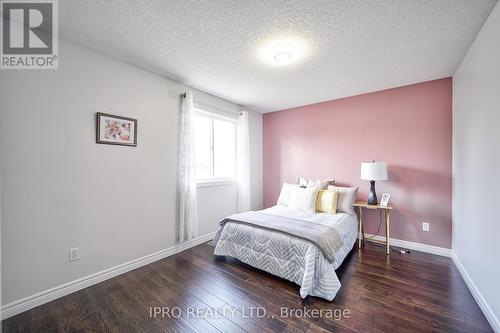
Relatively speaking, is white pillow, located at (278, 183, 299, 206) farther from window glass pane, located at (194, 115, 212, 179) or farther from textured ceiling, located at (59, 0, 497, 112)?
textured ceiling, located at (59, 0, 497, 112)

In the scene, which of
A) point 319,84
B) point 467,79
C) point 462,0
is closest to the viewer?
point 462,0

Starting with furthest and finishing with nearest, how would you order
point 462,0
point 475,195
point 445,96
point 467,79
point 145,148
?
point 445,96
point 145,148
point 467,79
point 475,195
point 462,0

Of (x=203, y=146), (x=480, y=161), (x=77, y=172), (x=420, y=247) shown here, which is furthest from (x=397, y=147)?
(x=77, y=172)

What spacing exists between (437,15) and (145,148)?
3.12 m

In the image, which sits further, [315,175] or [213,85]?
[315,175]

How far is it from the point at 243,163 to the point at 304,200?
141 centimetres

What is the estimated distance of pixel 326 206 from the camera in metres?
3.01

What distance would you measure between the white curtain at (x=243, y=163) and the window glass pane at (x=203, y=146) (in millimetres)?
653

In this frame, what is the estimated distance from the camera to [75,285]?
1960 millimetres

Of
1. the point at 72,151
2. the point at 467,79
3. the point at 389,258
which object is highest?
the point at 467,79

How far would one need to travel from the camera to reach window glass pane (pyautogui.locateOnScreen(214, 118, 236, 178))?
12.1 ft

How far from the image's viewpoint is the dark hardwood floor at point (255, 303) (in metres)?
1.54

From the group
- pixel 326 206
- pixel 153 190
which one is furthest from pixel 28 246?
pixel 326 206

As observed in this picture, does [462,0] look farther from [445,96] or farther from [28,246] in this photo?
[28,246]
